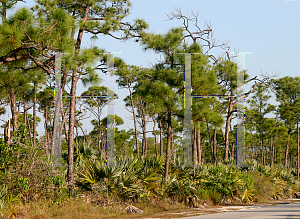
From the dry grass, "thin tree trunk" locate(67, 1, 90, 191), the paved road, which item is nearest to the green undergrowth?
the dry grass

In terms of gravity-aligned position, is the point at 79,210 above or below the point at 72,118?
below

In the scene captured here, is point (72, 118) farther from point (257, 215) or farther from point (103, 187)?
point (257, 215)

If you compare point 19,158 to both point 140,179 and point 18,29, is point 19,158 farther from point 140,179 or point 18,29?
point 140,179

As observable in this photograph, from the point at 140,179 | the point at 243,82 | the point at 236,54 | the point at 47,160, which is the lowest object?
the point at 140,179

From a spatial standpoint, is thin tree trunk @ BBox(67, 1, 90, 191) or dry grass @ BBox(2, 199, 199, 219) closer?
dry grass @ BBox(2, 199, 199, 219)

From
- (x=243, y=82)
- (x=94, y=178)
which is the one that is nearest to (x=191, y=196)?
(x=94, y=178)

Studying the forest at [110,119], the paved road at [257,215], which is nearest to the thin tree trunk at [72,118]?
the forest at [110,119]

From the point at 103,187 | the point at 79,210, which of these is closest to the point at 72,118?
the point at 103,187

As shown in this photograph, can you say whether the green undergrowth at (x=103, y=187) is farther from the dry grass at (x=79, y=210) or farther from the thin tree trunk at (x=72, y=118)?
the thin tree trunk at (x=72, y=118)

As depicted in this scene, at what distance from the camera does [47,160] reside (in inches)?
489

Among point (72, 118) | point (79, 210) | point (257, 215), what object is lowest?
point (257, 215)

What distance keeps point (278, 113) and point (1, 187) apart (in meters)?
43.6

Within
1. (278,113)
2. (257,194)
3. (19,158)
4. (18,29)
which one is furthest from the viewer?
(278,113)

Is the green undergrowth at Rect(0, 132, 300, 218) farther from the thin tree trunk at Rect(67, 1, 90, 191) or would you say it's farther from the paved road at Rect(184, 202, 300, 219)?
the paved road at Rect(184, 202, 300, 219)
